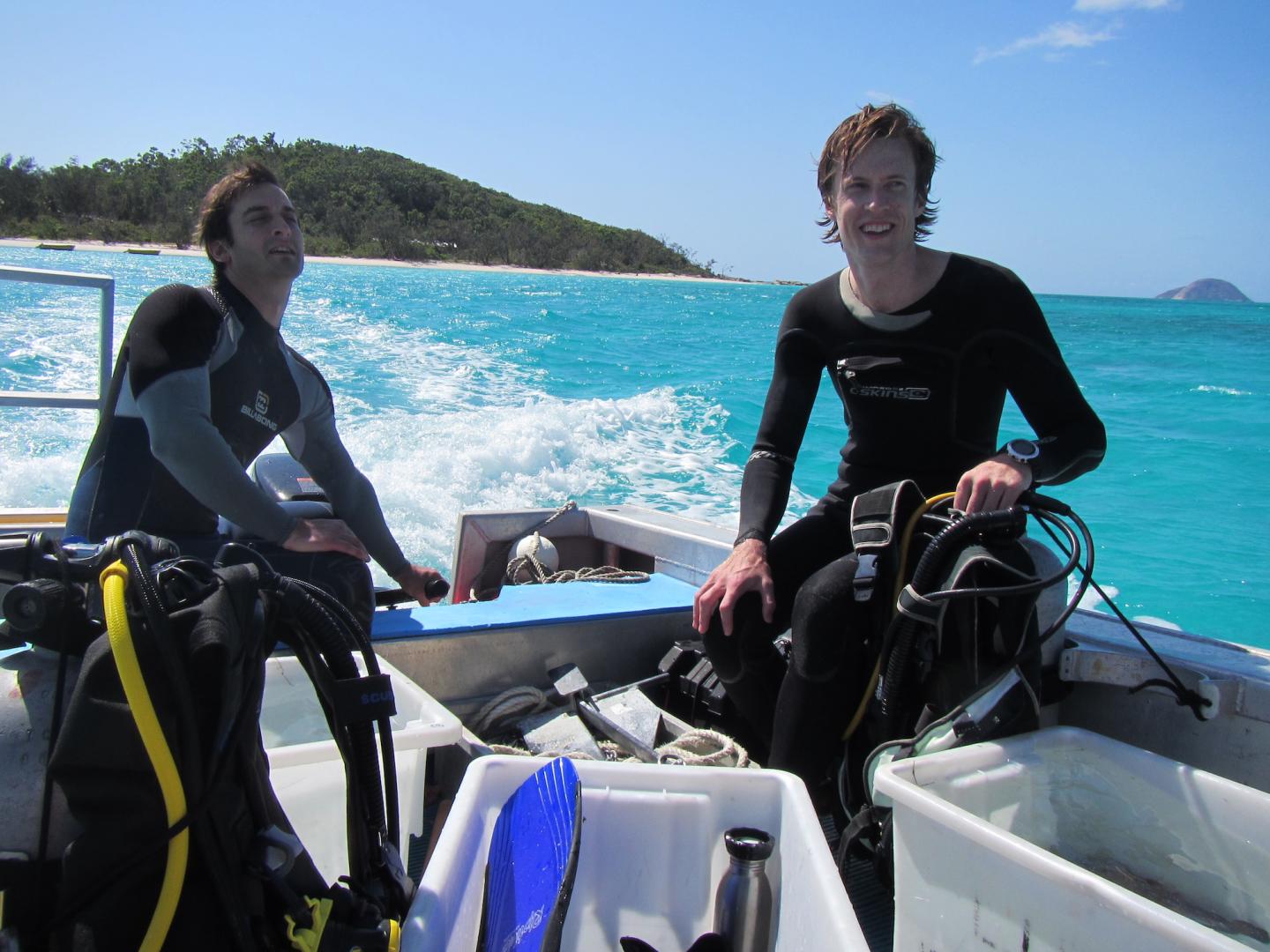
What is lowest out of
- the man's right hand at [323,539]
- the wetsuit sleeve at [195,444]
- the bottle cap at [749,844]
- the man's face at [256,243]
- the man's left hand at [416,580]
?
the man's left hand at [416,580]

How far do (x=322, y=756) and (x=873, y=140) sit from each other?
1492 mm

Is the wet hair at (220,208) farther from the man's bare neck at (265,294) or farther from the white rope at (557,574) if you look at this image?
the white rope at (557,574)

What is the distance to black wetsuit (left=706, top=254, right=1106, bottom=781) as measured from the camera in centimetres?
158

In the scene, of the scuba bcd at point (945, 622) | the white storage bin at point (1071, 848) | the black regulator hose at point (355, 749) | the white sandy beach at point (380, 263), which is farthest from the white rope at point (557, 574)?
the white sandy beach at point (380, 263)

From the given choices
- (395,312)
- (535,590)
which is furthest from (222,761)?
Result: (395,312)

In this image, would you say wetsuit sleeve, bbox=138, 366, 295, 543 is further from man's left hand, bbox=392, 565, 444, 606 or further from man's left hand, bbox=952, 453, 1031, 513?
man's left hand, bbox=952, 453, 1031, 513

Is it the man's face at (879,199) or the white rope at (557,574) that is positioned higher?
the man's face at (879,199)

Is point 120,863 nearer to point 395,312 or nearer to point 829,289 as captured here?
point 829,289

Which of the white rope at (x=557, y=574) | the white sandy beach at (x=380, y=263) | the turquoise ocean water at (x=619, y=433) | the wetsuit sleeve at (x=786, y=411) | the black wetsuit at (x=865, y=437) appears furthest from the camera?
the white sandy beach at (x=380, y=263)

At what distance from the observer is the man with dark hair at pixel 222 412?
5.94 ft

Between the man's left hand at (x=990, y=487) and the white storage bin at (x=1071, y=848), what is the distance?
349mm

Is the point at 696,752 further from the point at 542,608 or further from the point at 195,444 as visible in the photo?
the point at 195,444

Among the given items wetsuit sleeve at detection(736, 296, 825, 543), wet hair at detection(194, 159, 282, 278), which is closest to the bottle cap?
wetsuit sleeve at detection(736, 296, 825, 543)

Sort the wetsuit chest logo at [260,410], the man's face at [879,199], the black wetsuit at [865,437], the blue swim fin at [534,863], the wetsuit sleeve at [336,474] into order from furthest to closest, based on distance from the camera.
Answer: the wetsuit sleeve at [336,474] → the wetsuit chest logo at [260,410] → the man's face at [879,199] → the black wetsuit at [865,437] → the blue swim fin at [534,863]
